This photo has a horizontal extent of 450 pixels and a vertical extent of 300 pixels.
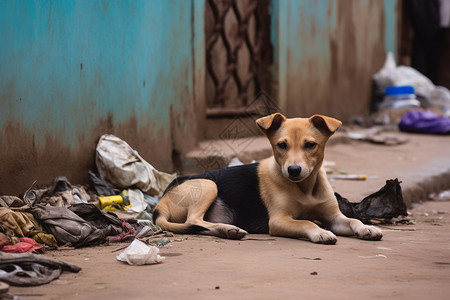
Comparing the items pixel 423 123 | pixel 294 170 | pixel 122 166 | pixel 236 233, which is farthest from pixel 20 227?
pixel 423 123

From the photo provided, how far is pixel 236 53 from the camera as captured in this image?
832 cm

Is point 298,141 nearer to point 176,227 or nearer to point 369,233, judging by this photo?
point 369,233

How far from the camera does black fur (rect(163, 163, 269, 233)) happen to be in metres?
4.52

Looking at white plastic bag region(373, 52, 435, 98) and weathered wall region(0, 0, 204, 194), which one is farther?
white plastic bag region(373, 52, 435, 98)

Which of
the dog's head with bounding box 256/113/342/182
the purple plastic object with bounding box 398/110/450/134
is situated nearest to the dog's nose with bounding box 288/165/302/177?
the dog's head with bounding box 256/113/342/182

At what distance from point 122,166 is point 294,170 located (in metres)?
2.01

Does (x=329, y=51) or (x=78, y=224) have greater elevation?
(x=329, y=51)

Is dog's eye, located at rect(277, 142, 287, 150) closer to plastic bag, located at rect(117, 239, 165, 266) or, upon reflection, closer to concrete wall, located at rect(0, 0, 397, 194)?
plastic bag, located at rect(117, 239, 165, 266)

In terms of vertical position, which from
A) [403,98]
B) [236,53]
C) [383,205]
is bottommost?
[383,205]

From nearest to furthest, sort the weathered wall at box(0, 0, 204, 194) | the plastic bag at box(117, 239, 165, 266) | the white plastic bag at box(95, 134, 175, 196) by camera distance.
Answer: the plastic bag at box(117, 239, 165, 266)
the weathered wall at box(0, 0, 204, 194)
the white plastic bag at box(95, 134, 175, 196)

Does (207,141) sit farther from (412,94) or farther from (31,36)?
(412,94)

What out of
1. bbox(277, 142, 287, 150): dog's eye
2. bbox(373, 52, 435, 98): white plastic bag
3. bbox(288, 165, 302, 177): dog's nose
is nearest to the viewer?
bbox(288, 165, 302, 177): dog's nose

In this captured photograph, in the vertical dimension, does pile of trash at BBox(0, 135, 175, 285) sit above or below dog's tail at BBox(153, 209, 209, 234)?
above

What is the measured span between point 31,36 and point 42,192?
1.25 m
